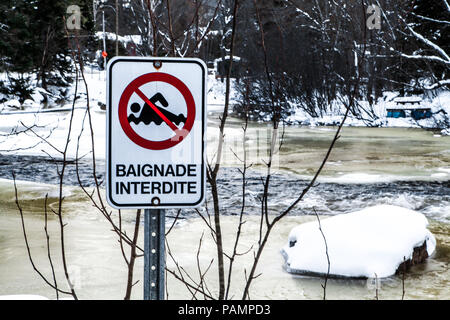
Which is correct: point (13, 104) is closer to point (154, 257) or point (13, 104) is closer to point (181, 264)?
point (181, 264)

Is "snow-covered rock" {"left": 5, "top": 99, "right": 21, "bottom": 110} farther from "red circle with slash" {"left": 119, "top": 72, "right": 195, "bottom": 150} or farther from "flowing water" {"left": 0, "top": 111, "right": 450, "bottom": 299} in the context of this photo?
"red circle with slash" {"left": 119, "top": 72, "right": 195, "bottom": 150}

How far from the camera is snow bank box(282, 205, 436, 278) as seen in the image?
5734 millimetres

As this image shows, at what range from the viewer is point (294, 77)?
98.9 ft

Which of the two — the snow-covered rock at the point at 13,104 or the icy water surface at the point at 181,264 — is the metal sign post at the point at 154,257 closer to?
the icy water surface at the point at 181,264

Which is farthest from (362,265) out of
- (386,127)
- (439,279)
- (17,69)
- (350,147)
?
(17,69)

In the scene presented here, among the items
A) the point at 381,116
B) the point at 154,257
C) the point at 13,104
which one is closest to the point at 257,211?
the point at 154,257

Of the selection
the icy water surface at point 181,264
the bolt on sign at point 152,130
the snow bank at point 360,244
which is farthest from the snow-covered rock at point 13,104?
the bolt on sign at point 152,130

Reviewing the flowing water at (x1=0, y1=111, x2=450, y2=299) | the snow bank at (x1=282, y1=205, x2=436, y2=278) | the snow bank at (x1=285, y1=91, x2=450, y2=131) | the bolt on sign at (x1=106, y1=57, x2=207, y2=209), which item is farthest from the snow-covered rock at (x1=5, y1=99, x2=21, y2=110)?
the bolt on sign at (x1=106, y1=57, x2=207, y2=209)

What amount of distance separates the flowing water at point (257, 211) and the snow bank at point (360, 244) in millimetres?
142

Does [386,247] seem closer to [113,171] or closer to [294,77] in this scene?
[113,171]

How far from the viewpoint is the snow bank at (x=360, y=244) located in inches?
226

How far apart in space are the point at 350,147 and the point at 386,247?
10.8 metres

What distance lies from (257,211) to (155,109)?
7.00m

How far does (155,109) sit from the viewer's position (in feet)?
5.72
